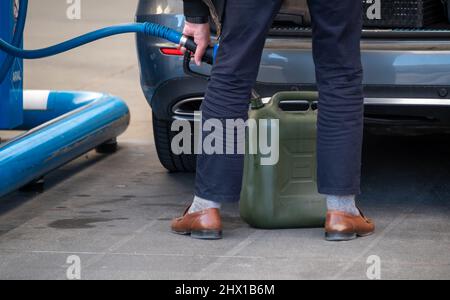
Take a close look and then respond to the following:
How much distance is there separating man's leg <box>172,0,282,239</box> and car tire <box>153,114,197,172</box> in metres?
0.99

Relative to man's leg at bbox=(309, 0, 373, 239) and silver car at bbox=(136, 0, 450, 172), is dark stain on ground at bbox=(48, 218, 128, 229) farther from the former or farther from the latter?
man's leg at bbox=(309, 0, 373, 239)

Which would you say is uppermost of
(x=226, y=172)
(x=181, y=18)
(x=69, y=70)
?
(x=181, y=18)

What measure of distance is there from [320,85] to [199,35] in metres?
0.48

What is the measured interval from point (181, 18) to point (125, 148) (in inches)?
68.0

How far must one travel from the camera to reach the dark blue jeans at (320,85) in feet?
13.8

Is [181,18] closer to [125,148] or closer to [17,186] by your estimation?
[17,186]

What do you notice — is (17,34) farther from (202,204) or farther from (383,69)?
(383,69)

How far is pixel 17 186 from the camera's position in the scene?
4.84 metres

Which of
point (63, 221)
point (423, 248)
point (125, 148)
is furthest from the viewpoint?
point (125, 148)

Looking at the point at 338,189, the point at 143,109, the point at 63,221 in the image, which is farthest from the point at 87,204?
the point at 143,109

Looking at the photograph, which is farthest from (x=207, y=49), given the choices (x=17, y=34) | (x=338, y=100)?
(x=17, y=34)

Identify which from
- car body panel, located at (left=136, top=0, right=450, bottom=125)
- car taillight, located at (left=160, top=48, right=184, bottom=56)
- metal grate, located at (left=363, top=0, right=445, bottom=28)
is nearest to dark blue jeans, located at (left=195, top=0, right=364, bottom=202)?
car body panel, located at (left=136, top=0, right=450, bottom=125)

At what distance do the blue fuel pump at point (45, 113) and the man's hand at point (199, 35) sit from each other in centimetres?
4

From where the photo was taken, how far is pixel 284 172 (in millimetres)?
4523
